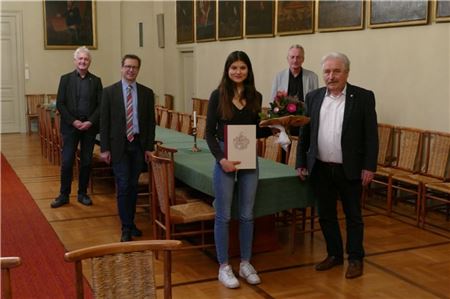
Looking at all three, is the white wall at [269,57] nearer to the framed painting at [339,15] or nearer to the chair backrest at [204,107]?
the framed painting at [339,15]

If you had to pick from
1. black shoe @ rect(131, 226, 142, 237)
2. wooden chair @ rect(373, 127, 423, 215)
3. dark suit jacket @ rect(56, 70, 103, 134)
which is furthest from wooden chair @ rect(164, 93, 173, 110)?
black shoe @ rect(131, 226, 142, 237)

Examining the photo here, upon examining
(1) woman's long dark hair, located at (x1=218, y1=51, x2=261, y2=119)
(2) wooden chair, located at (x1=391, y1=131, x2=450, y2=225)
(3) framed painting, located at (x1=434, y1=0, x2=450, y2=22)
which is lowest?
(2) wooden chair, located at (x1=391, y1=131, x2=450, y2=225)

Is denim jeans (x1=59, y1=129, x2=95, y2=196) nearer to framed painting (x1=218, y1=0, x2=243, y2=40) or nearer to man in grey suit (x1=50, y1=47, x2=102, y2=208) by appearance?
man in grey suit (x1=50, y1=47, x2=102, y2=208)

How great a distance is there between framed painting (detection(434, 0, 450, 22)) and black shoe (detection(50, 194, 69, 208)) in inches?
188

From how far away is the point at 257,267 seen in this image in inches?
191

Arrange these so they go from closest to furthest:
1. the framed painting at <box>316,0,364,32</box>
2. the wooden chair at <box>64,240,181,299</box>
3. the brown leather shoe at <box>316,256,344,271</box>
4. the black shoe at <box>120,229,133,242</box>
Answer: the wooden chair at <box>64,240,181,299</box>
the brown leather shoe at <box>316,256,344,271</box>
the black shoe at <box>120,229,133,242</box>
the framed painting at <box>316,0,364,32</box>

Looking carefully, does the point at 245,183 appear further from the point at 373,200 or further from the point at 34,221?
the point at 373,200

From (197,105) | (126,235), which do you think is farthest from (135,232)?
(197,105)

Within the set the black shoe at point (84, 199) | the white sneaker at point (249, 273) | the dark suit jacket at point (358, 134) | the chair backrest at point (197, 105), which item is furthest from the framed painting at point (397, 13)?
the chair backrest at point (197, 105)

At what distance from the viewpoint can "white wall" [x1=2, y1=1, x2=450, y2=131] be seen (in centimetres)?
686

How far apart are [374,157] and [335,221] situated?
69 cm

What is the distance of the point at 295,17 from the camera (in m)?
9.26

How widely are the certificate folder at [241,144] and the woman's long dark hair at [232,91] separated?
0.12m

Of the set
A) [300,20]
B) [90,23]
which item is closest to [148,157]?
[300,20]
